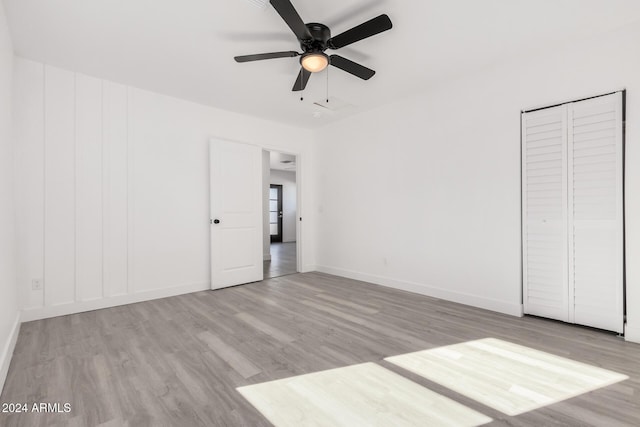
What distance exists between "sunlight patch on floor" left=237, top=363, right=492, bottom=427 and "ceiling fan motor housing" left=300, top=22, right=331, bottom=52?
2617mm

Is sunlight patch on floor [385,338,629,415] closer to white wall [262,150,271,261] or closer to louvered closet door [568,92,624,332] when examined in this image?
louvered closet door [568,92,624,332]

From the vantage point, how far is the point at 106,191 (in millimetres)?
3568

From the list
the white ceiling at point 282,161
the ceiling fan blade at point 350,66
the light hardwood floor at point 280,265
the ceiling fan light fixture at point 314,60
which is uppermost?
the white ceiling at point 282,161

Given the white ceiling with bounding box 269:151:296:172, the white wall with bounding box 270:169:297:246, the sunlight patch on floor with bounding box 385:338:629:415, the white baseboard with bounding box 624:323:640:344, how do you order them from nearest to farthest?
1. the sunlight patch on floor with bounding box 385:338:629:415
2. the white baseboard with bounding box 624:323:640:344
3. the white ceiling with bounding box 269:151:296:172
4. the white wall with bounding box 270:169:297:246

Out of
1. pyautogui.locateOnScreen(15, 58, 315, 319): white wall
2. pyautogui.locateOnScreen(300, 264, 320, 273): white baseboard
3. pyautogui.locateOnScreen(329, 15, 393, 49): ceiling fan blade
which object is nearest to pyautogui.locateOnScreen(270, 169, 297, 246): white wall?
pyautogui.locateOnScreen(300, 264, 320, 273): white baseboard

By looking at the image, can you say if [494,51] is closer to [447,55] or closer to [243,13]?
[447,55]

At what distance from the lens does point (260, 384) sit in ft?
6.30

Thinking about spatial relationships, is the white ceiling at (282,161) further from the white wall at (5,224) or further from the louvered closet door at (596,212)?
the louvered closet door at (596,212)

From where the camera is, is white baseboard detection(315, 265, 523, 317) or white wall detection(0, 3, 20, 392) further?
white baseboard detection(315, 265, 523, 317)

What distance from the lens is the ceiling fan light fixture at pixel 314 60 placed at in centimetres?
249

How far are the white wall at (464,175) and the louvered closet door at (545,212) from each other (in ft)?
0.33

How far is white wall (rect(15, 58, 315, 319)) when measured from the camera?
3.14m

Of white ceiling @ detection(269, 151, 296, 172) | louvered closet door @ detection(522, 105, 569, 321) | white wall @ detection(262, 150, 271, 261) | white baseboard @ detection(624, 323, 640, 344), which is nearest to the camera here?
white baseboard @ detection(624, 323, 640, 344)

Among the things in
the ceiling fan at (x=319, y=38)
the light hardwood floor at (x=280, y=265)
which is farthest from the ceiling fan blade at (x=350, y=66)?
the light hardwood floor at (x=280, y=265)
